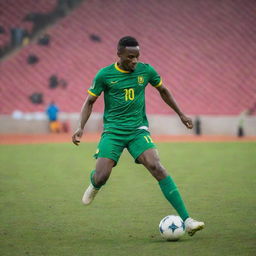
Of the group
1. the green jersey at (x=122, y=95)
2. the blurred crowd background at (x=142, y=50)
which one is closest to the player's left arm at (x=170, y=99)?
the green jersey at (x=122, y=95)

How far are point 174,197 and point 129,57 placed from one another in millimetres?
1593

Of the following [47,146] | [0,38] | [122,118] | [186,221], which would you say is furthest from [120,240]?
[0,38]

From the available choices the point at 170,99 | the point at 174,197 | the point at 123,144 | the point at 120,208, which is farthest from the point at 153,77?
the point at 120,208

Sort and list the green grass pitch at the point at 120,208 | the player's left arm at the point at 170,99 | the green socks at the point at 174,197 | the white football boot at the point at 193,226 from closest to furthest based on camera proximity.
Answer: the green grass pitch at the point at 120,208
the white football boot at the point at 193,226
the green socks at the point at 174,197
the player's left arm at the point at 170,99

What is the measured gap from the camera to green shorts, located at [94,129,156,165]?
7.68 meters

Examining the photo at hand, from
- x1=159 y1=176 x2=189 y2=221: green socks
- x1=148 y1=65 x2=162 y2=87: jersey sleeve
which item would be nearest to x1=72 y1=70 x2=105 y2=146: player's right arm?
x1=148 y1=65 x2=162 y2=87: jersey sleeve

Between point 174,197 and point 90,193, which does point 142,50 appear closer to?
point 90,193

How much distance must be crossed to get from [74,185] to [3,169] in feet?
11.3

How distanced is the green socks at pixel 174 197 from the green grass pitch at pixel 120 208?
11.4 inches

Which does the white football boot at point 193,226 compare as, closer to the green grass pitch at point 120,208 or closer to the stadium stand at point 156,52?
the green grass pitch at point 120,208

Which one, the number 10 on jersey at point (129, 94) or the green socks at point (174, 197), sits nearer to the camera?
the green socks at point (174, 197)

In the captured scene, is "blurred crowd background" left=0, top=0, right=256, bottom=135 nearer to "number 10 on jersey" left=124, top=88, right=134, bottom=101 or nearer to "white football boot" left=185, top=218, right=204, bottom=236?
"number 10 on jersey" left=124, top=88, right=134, bottom=101

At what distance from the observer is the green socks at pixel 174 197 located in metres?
7.45

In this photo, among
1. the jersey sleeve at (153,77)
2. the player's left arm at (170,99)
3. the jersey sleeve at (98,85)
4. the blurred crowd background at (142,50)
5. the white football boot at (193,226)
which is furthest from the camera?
the blurred crowd background at (142,50)
